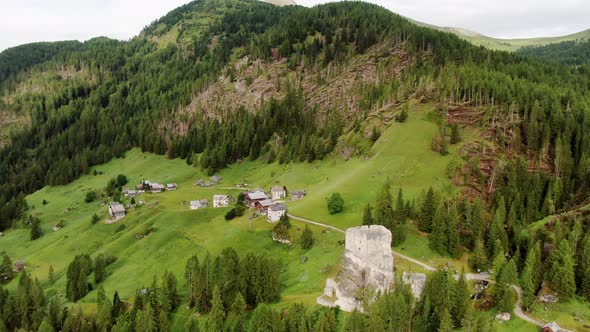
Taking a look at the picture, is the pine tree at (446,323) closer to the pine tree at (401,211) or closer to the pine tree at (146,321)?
the pine tree at (401,211)

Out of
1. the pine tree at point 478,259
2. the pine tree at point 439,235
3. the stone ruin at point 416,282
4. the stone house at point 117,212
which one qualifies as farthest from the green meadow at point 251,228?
the pine tree at point 478,259

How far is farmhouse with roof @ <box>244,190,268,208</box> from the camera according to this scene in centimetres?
14877

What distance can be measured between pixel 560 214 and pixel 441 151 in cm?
4184

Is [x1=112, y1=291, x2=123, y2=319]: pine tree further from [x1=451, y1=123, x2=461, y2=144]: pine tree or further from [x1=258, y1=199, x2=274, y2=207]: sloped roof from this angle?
[x1=451, y1=123, x2=461, y2=144]: pine tree

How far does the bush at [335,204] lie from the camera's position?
130500mm

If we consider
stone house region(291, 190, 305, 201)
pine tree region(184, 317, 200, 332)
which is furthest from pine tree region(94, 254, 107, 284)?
stone house region(291, 190, 305, 201)

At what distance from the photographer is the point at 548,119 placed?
151000 millimetres

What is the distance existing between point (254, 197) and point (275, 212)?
19.0m

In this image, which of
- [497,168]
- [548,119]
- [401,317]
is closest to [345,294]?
[401,317]

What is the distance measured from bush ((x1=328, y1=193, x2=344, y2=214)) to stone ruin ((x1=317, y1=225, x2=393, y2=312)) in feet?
109

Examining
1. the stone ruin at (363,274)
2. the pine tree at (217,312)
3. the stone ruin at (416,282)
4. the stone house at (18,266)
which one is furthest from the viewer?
the stone house at (18,266)

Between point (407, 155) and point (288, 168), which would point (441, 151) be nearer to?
point (407, 155)

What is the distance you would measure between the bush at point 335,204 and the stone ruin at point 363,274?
3314cm

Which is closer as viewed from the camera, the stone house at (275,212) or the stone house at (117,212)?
the stone house at (275,212)
